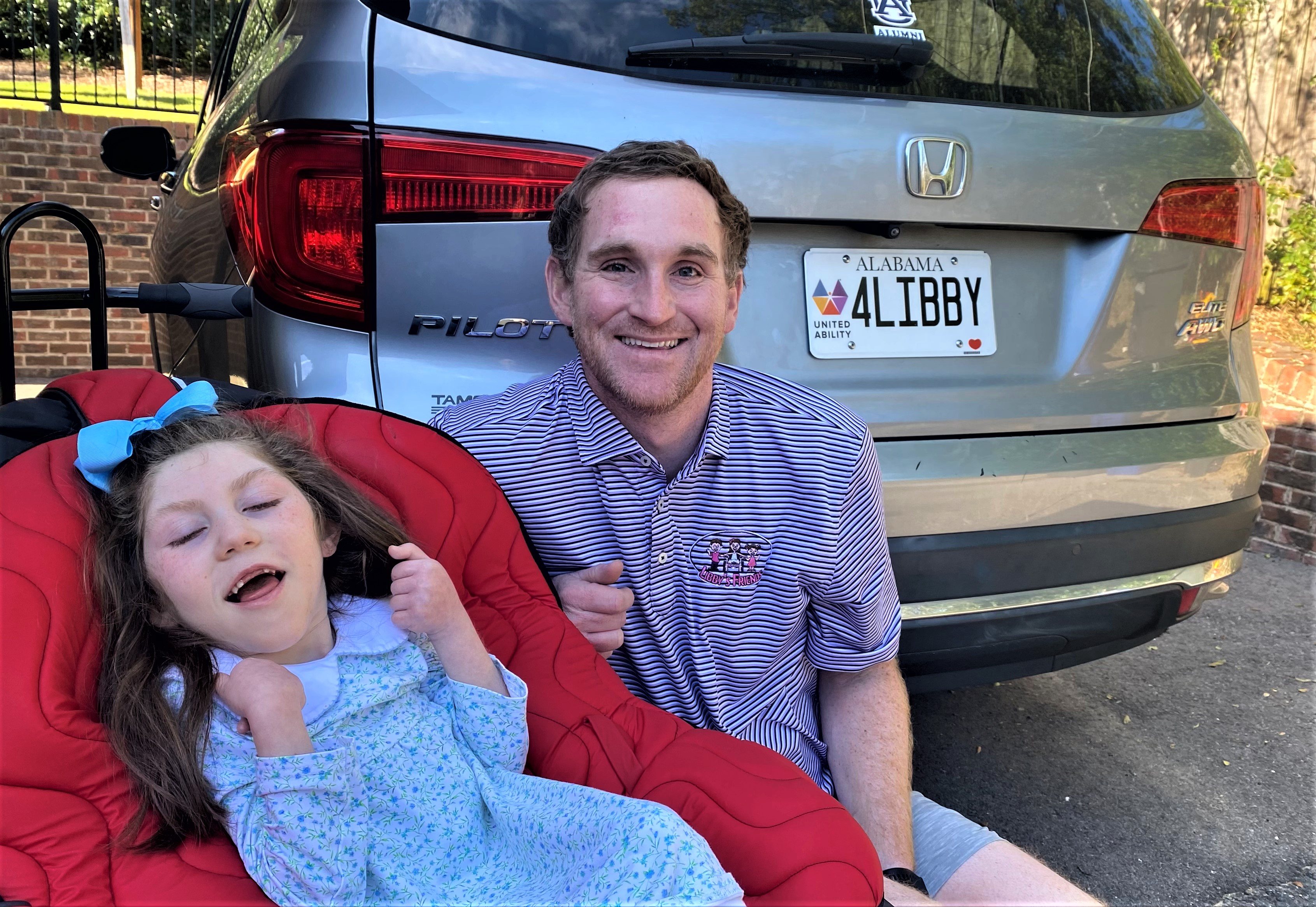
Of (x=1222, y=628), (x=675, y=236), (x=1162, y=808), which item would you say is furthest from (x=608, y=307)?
(x=1222, y=628)

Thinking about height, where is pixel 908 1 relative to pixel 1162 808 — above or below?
above

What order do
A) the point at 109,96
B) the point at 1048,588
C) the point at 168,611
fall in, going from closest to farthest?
the point at 168,611
the point at 1048,588
the point at 109,96

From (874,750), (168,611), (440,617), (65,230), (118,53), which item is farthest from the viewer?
(118,53)

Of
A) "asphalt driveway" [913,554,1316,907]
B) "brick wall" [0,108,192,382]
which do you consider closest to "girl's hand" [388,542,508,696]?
"asphalt driveway" [913,554,1316,907]

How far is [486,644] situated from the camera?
1.99 metres

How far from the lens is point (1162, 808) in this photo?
3219mm

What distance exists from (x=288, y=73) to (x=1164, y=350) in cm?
217

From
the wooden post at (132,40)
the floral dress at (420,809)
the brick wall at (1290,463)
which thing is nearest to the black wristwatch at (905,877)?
the floral dress at (420,809)

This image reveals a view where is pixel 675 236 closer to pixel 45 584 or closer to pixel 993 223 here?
pixel 993 223

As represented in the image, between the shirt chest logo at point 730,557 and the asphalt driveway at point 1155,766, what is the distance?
56.5 inches

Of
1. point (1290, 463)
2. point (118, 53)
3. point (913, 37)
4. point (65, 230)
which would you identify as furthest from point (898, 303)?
point (118, 53)

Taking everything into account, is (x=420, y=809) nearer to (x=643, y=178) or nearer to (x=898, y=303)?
(x=643, y=178)

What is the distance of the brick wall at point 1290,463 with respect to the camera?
18.1 ft

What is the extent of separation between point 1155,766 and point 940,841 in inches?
69.9
